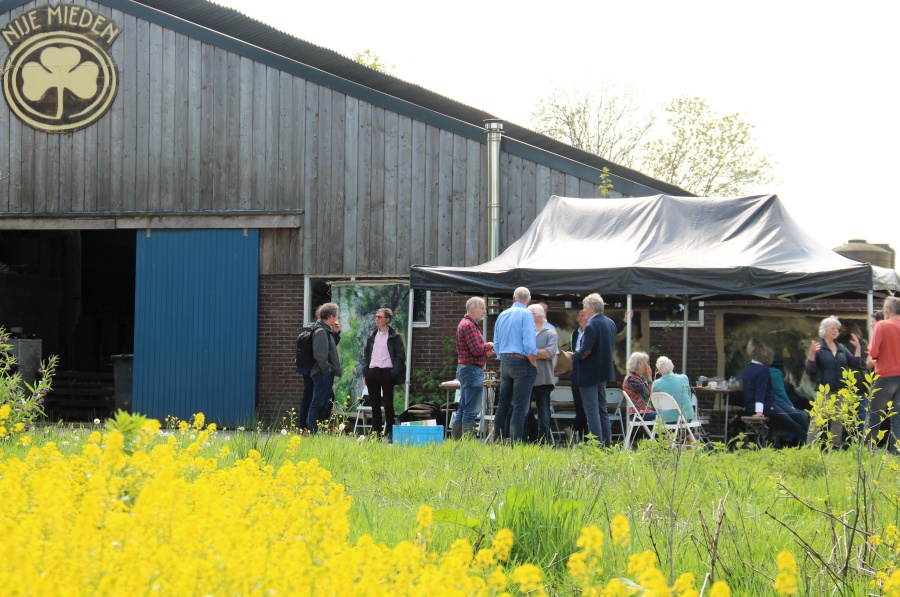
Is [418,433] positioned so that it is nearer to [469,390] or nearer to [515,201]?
[469,390]

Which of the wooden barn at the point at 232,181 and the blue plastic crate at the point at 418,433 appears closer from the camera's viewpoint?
the blue plastic crate at the point at 418,433

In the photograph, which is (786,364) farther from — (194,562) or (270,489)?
(194,562)

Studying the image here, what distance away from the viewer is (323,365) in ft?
42.3

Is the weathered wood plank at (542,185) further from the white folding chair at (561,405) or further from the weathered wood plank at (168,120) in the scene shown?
the weathered wood plank at (168,120)

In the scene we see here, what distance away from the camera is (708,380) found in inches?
570

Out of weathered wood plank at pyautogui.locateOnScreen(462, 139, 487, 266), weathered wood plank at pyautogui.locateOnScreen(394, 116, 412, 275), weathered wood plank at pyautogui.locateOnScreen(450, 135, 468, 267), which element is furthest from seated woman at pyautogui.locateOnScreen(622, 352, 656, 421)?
weathered wood plank at pyautogui.locateOnScreen(394, 116, 412, 275)

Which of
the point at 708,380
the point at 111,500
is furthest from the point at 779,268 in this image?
the point at 111,500

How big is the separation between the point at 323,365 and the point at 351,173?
5.38 m

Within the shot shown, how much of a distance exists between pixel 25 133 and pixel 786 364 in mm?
12932

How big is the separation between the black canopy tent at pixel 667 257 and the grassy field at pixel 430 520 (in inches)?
136

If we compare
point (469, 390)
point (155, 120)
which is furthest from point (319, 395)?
point (155, 120)

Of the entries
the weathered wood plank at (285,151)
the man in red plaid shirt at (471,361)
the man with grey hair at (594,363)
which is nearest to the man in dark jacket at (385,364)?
the man in red plaid shirt at (471,361)

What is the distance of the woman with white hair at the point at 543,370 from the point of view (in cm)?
1160

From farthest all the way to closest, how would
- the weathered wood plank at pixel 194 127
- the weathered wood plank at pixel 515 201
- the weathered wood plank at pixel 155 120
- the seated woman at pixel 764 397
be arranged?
the weathered wood plank at pixel 155 120 → the weathered wood plank at pixel 194 127 → the weathered wood plank at pixel 515 201 → the seated woman at pixel 764 397
